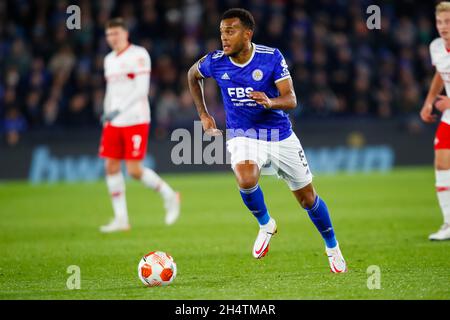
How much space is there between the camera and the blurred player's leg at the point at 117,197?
11095 mm

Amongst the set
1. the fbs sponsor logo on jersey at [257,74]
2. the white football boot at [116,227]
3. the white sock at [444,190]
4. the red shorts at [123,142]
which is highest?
the fbs sponsor logo on jersey at [257,74]

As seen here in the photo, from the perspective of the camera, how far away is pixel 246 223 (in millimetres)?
11562

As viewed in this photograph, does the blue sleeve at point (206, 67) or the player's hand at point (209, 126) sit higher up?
the blue sleeve at point (206, 67)

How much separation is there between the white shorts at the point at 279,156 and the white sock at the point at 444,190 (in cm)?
258

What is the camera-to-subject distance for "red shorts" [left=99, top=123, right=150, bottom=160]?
11.1m

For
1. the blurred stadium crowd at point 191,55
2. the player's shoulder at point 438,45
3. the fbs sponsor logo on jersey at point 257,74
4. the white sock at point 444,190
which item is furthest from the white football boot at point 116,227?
the blurred stadium crowd at point 191,55

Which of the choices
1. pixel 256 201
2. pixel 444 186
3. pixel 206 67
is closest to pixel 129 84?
pixel 206 67

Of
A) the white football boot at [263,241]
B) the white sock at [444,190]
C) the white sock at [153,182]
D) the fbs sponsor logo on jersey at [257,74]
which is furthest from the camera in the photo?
the white sock at [153,182]

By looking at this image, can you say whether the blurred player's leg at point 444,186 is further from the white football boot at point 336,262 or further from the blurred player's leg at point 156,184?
the blurred player's leg at point 156,184

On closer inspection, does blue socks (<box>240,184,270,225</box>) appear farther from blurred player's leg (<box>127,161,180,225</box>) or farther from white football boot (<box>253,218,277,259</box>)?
blurred player's leg (<box>127,161,180,225</box>)

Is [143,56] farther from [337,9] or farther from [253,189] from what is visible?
[337,9]

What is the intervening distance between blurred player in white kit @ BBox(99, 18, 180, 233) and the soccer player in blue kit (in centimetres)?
376
